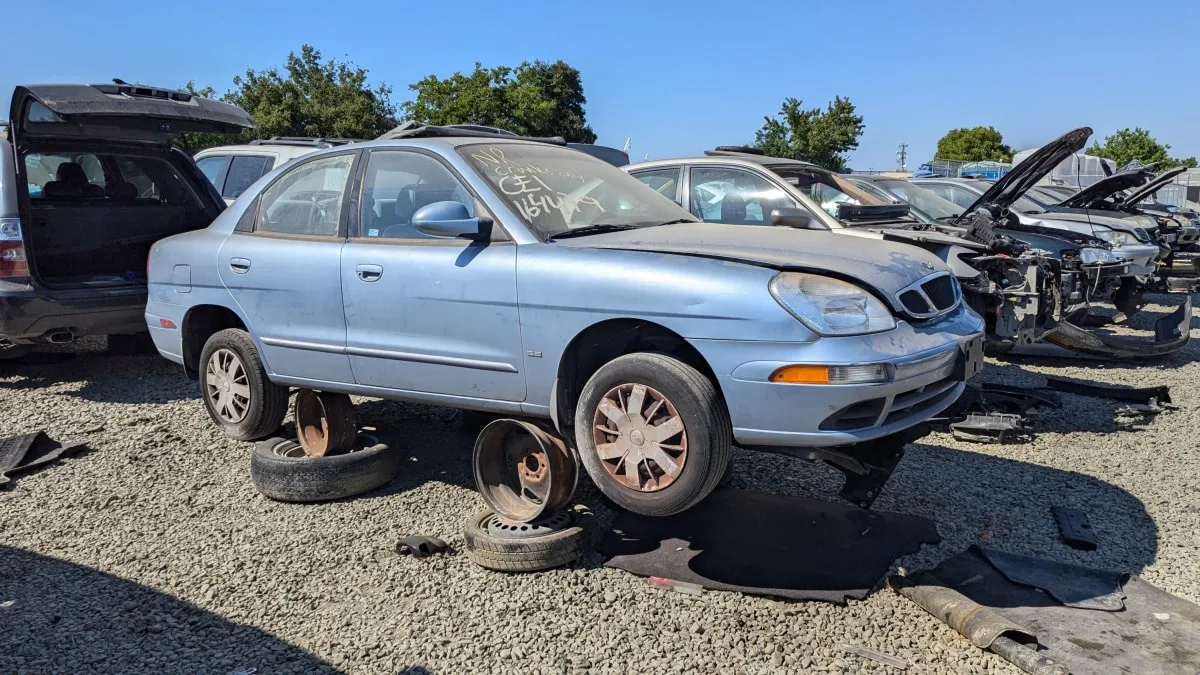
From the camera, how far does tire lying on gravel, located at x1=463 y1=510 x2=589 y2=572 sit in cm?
363

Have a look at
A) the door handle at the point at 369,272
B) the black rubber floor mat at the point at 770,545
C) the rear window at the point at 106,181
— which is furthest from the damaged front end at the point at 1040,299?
the rear window at the point at 106,181

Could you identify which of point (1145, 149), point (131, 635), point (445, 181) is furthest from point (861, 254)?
point (1145, 149)

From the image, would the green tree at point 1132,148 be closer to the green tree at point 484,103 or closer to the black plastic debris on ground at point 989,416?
the green tree at point 484,103

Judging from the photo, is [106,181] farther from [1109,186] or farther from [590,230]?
[1109,186]

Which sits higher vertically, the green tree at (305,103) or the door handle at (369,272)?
the green tree at (305,103)

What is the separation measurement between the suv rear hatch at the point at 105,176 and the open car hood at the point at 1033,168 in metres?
6.14

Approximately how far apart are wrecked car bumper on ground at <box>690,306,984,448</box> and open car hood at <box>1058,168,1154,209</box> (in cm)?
727

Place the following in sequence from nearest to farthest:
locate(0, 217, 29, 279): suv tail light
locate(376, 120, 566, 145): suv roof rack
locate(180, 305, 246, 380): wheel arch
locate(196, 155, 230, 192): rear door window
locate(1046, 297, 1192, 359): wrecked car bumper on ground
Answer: locate(376, 120, 566, 145): suv roof rack → locate(180, 305, 246, 380): wheel arch → locate(0, 217, 29, 279): suv tail light → locate(1046, 297, 1192, 359): wrecked car bumper on ground → locate(196, 155, 230, 192): rear door window

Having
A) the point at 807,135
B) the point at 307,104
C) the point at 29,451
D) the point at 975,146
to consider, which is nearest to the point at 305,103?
the point at 307,104

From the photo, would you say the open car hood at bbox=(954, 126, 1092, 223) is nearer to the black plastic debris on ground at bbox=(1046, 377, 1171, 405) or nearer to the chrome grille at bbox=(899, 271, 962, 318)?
the black plastic debris on ground at bbox=(1046, 377, 1171, 405)

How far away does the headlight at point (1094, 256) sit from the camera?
776cm

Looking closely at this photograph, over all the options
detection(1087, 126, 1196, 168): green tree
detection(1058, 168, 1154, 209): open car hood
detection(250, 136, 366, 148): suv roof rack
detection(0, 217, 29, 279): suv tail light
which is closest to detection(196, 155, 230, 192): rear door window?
detection(250, 136, 366, 148): suv roof rack

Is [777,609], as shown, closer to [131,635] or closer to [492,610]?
[492,610]

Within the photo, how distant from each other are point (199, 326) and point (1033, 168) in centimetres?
631
